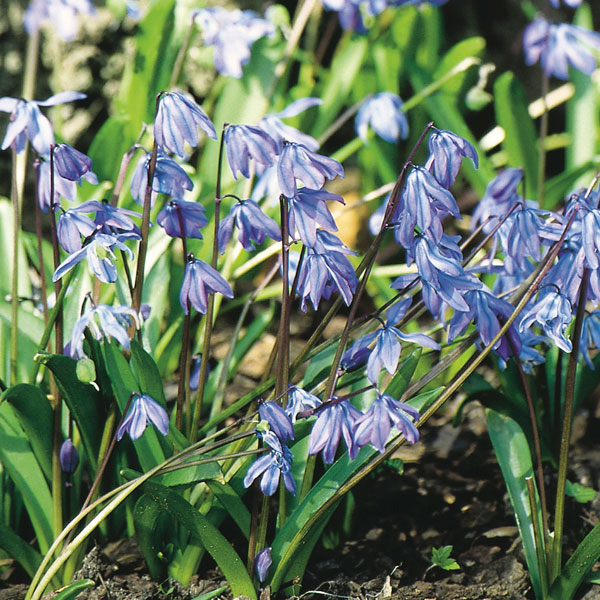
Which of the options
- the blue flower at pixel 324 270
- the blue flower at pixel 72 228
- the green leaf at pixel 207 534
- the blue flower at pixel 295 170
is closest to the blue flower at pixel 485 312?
the blue flower at pixel 324 270

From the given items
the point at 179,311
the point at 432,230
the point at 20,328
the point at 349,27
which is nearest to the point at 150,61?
the point at 349,27

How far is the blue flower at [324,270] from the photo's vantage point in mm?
1362

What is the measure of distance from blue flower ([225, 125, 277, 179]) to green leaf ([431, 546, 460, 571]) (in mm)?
1002

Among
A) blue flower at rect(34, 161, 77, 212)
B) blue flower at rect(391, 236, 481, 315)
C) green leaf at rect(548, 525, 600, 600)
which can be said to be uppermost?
blue flower at rect(34, 161, 77, 212)

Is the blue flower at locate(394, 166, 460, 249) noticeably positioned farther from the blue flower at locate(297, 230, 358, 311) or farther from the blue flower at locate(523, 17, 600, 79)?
the blue flower at locate(523, 17, 600, 79)

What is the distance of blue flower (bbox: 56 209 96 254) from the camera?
1.46m

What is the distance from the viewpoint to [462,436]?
92.4 inches

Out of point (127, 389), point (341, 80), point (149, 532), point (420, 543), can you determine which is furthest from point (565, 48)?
point (149, 532)

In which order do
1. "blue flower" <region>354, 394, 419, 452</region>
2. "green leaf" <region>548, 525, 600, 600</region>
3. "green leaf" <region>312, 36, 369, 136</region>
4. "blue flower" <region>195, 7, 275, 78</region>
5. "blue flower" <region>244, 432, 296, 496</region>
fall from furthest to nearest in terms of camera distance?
"green leaf" <region>312, 36, 369, 136</region> < "blue flower" <region>195, 7, 275, 78</region> < "green leaf" <region>548, 525, 600, 600</region> < "blue flower" <region>244, 432, 296, 496</region> < "blue flower" <region>354, 394, 419, 452</region>

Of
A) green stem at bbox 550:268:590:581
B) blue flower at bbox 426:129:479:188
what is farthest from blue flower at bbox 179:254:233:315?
green stem at bbox 550:268:590:581

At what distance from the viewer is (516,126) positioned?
9.62ft

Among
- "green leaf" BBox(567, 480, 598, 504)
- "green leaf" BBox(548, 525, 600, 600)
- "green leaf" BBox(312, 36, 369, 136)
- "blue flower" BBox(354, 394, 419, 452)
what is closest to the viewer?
"blue flower" BBox(354, 394, 419, 452)

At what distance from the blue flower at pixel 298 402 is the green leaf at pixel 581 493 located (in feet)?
2.82

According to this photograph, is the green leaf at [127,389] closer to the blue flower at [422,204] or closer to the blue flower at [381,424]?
the blue flower at [381,424]
